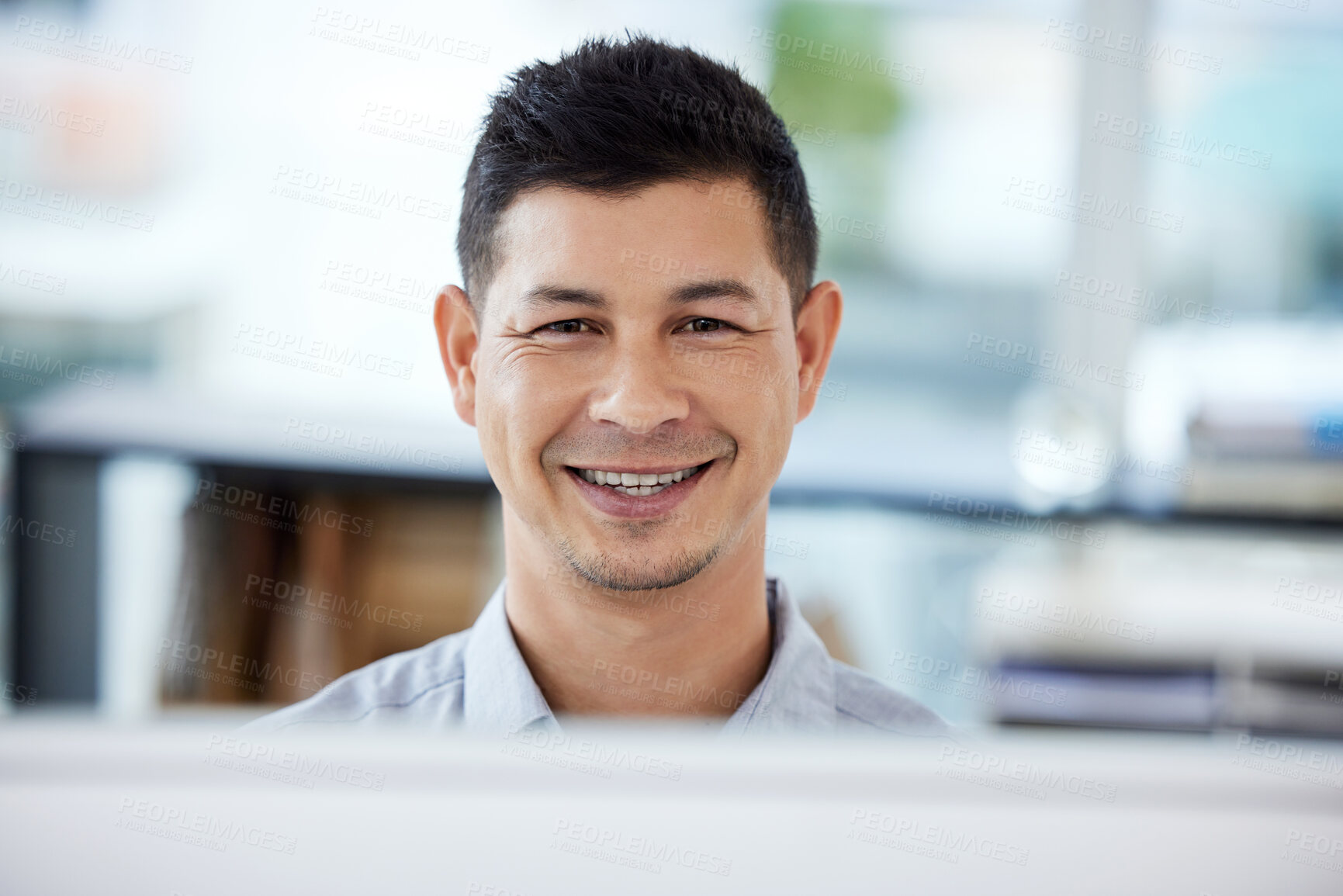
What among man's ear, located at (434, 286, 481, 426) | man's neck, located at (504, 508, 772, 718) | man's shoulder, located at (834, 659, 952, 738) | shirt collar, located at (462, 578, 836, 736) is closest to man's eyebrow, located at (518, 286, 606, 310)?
man's ear, located at (434, 286, 481, 426)

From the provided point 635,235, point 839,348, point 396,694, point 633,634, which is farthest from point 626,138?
point 839,348

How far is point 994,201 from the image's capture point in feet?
8.06

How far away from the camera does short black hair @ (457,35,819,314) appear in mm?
831

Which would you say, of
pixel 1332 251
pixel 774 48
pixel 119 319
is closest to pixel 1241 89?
pixel 1332 251

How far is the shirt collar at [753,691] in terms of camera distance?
92 cm

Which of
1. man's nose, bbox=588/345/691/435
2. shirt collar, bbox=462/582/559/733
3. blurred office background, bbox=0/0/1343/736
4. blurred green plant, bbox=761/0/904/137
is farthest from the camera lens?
blurred office background, bbox=0/0/1343/736

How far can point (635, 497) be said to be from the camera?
87cm

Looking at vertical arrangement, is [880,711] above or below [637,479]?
below

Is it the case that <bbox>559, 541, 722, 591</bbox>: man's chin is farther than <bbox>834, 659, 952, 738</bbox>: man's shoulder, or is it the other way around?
<bbox>834, 659, 952, 738</bbox>: man's shoulder

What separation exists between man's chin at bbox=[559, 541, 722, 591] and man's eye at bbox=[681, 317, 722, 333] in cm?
20

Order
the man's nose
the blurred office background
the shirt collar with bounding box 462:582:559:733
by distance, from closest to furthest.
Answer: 1. the man's nose
2. the shirt collar with bounding box 462:582:559:733
3. the blurred office background

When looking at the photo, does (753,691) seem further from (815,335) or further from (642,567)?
(815,335)

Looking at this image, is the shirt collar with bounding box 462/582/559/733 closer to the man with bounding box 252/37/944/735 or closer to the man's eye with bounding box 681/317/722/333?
the man with bounding box 252/37/944/735

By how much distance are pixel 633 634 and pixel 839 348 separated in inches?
38.1
